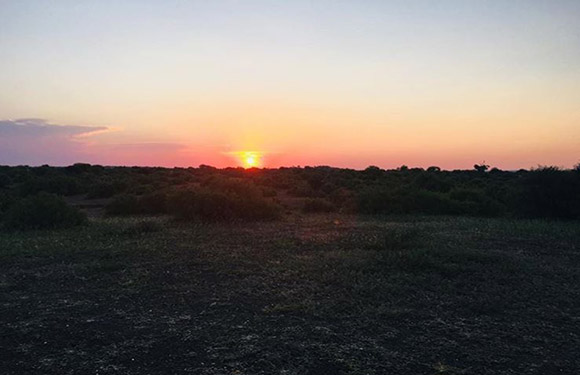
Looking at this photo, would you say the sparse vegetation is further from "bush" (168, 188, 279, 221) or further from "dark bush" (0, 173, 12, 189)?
"dark bush" (0, 173, 12, 189)

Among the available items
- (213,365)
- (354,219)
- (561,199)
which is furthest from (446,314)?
(561,199)

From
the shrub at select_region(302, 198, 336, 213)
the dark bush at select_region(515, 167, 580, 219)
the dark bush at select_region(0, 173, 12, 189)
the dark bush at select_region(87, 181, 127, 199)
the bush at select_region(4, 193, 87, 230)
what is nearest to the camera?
the bush at select_region(4, 193, 87, 230)

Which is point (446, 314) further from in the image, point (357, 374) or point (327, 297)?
point (357, 374)

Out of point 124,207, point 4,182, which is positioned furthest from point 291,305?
point 4,182

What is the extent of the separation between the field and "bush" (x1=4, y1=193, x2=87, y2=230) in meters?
2.54

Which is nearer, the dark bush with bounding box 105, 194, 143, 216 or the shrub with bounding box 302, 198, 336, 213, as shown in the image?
the dark bush with bounding box 105, 194, 143, 216

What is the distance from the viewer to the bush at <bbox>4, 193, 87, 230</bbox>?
16.2 meters

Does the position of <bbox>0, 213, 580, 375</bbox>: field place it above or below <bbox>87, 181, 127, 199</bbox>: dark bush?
below

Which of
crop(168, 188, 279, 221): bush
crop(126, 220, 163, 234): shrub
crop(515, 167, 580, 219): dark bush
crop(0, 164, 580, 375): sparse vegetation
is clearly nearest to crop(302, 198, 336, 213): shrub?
crop(168, 188, 279, 221): bush

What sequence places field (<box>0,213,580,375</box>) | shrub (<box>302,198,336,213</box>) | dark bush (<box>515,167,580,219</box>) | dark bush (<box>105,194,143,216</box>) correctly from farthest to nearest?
shrub (<box>302,198,336,213</box>) → dark bush (<box>105,194,143,216</box>) → dark bush (<box>515,167,580,219</box>) → field (<box>0,213,580,375</box>)

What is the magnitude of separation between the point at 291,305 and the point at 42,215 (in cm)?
1211

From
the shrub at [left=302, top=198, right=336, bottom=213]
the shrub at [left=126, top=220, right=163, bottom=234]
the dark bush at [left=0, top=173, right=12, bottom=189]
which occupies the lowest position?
the shrub at [left=126, top=220, right=163, bottom=234]

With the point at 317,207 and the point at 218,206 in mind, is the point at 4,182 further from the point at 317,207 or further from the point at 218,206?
the point at 218,206

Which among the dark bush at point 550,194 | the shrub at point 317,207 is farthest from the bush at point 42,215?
the dark bush at point 550,194
